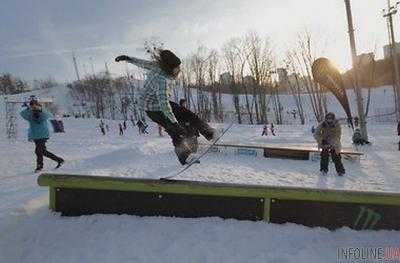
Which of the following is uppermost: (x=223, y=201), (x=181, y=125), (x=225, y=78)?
(x=225, y=78)

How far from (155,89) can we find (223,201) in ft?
6.62

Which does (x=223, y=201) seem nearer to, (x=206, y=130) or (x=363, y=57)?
(x=206, y=130)

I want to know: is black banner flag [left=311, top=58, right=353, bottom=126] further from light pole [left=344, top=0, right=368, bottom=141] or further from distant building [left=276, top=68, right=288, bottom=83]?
distant building [left=276, top=68, right=288, bottom=83]

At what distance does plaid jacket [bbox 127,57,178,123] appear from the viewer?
6.58m

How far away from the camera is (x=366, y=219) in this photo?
18.3 ft

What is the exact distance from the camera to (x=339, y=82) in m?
16.9

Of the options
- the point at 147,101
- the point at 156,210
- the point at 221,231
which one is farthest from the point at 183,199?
the point at 147,101

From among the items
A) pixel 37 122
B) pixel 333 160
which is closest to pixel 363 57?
pixel 333 160

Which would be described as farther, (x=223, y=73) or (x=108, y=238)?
(x=223, y=73)

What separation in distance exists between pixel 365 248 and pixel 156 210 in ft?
8.96

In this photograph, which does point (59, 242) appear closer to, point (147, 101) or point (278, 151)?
point (147, 101)

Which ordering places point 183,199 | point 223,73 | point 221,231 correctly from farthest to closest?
point 223,73, point 183,199, point 221,231

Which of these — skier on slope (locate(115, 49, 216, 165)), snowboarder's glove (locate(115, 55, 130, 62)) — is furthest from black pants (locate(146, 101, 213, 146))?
snowboarder's glove (locate(115, 55, 130, 62))

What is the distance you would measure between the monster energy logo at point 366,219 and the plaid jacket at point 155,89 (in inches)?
120
